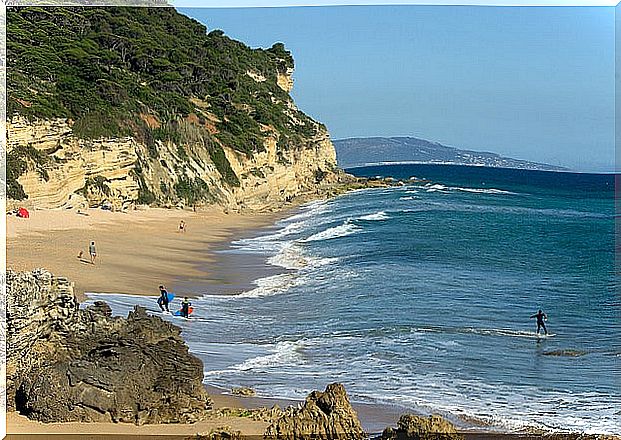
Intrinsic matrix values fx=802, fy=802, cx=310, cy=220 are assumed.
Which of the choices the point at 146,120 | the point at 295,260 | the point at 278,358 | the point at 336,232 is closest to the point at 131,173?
the point at 146,120

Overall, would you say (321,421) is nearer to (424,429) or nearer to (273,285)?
(424,429)

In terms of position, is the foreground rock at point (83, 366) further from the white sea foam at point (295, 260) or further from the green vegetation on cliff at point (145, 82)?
the green vegetation on cliff at point (145, 82)

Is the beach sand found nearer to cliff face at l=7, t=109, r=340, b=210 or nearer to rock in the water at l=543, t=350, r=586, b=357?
cliff face at l=7, t=109, r=340, b=210

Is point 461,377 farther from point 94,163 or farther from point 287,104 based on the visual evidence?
point 287,104

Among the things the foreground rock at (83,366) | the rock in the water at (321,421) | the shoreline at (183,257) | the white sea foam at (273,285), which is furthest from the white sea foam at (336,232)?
the rock in the water at (321,421)

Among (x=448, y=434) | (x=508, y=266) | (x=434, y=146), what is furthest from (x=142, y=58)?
(x=434, y=146)

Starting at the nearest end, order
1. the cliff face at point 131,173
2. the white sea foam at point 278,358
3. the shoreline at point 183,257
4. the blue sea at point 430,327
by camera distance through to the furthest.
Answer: the shoreline at point 183,257 < the blue sea at point 430,327 < the white sea foam at point 278,358 < the cliff face at point 131,173
